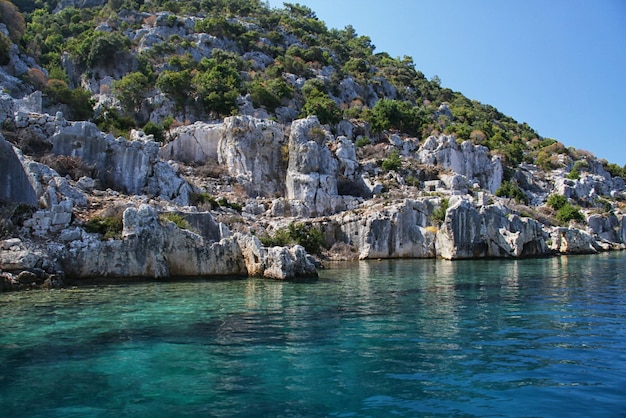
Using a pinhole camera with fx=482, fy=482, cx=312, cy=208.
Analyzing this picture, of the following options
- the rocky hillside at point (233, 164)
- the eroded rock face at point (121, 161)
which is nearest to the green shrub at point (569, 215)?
the rocky hillside at point (233, 164)

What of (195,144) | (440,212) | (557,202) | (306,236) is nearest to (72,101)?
(195,144)

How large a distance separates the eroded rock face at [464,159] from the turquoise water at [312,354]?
43.5m

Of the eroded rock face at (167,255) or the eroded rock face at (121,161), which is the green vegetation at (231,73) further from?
the eroded rock face at (167,255)

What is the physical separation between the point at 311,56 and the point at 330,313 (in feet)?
252

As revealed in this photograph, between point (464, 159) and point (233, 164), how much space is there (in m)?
31.0

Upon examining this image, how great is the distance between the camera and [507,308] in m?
13.4

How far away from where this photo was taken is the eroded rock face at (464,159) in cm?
5859

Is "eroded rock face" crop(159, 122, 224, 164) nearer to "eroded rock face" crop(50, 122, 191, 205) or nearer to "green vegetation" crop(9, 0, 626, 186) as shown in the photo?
"green vegetation" crop(9, 0, 626, 186)

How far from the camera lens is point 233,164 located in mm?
43906

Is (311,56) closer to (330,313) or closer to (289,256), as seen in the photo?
(289,256)

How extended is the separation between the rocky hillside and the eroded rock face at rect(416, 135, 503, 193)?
20 centimetres

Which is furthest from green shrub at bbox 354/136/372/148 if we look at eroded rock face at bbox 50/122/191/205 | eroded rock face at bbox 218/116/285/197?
eroded rock face at bbox 50/122/191/205

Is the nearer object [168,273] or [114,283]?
[114,283]

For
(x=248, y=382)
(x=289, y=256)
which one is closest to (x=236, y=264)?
(x=289, y=256)
